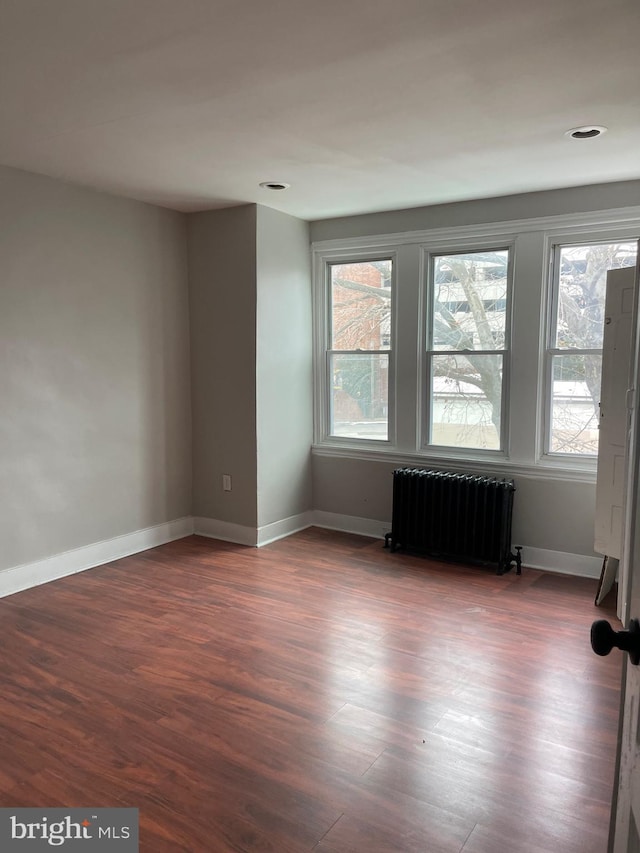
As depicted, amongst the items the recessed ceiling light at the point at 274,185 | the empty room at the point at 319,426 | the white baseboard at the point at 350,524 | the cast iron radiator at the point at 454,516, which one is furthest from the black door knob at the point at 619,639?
the white baseboard at the point at 350,524

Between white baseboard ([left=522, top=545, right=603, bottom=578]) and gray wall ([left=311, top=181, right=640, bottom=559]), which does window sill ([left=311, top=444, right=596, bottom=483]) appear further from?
white baseboard ([left=522, top=545, right=603, bottom=578])

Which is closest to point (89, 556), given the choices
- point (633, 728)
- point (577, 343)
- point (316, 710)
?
point (316, 710)

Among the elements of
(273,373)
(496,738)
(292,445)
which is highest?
(273,373)

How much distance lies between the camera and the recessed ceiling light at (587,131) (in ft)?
9.81

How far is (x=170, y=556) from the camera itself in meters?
4.64

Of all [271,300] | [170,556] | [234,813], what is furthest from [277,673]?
[271,300]

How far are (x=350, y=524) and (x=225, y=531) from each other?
1.03 meters

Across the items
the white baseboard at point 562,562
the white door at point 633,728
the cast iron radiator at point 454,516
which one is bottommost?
the white baseboard at point 562,562

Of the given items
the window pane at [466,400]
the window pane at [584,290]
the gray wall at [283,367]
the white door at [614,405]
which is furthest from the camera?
the gray wall at [283,367]

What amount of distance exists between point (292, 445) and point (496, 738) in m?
3.09

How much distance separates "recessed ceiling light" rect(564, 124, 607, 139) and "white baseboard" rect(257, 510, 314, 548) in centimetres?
331

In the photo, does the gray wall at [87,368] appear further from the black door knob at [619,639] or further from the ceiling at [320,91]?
the black door knob at [619,639]

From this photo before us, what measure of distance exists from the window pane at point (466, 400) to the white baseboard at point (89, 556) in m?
2.18

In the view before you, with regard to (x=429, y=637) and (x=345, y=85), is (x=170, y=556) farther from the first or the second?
(x=345, y=85)
